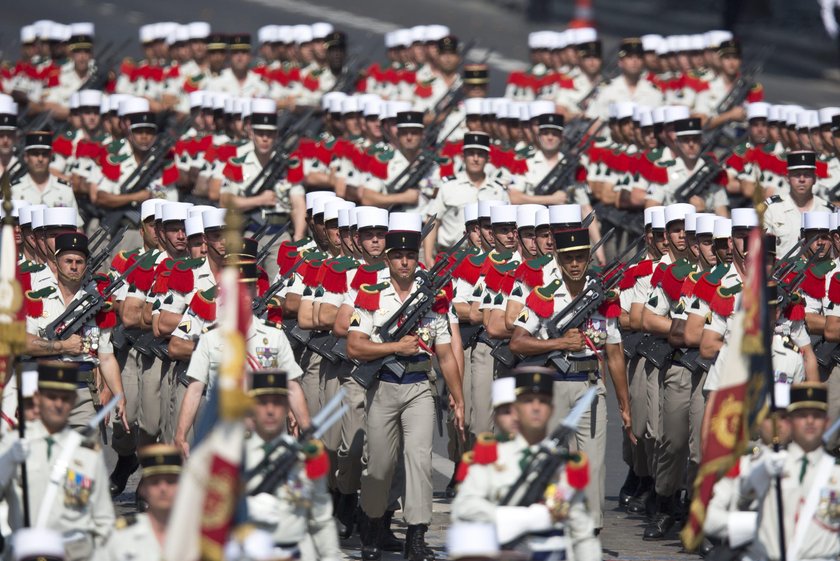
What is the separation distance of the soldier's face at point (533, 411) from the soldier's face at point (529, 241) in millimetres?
4813

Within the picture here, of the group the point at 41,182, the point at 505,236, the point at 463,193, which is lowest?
the point at 505,236

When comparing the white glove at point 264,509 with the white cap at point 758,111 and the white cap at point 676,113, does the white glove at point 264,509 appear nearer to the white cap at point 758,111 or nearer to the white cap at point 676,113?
the white cap at point 676,113

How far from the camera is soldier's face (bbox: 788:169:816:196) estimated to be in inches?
864

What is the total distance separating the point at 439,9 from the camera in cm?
4941

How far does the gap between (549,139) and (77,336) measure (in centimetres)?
934

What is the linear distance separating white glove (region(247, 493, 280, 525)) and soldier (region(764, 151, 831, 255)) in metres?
10.3

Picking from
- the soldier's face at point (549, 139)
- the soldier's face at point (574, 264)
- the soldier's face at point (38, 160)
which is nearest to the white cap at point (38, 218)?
the soldier's face at point (574, 264)

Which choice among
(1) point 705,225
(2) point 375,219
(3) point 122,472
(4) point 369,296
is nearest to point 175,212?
(2) point 375,219

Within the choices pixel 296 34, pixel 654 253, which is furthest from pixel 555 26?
pixel 654 253

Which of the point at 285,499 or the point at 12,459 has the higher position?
the point at 12,459

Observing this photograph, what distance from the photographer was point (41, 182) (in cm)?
2358

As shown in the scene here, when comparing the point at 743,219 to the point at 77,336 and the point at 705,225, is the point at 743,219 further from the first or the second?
the point at 77,336

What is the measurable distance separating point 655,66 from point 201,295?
15185 mm

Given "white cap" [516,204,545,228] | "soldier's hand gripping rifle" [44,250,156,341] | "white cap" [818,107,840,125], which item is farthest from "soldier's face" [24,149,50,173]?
"white cap" [818,107,840,125]
